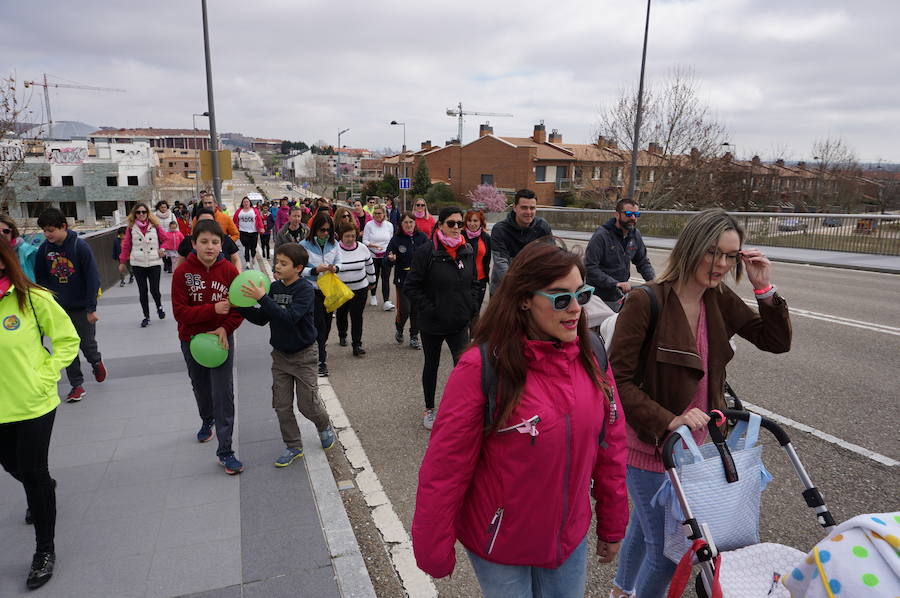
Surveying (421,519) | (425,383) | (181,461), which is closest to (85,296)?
(181,461)

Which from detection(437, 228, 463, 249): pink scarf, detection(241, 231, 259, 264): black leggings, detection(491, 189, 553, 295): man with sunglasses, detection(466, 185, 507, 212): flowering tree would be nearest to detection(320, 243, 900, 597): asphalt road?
detection(491, 189, 553, 295): man with sunglasses

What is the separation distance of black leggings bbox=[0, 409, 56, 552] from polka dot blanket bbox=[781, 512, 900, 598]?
368 centimetres

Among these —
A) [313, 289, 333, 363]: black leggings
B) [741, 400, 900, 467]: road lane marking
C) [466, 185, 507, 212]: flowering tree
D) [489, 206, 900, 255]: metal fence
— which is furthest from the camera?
[466, 185, 507, 212]: flowering tree

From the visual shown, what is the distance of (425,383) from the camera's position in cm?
533

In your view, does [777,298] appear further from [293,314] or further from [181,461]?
[181,461]

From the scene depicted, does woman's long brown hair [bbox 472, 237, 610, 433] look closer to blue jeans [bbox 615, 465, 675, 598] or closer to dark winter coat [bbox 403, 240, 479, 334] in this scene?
blue jeans [bbox 615, 465, 675, 598]

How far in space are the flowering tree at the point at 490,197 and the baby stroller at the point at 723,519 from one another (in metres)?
54.8

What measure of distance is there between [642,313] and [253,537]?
2.71 m

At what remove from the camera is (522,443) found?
185 cm

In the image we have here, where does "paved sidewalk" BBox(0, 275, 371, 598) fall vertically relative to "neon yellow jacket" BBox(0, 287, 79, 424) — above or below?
below

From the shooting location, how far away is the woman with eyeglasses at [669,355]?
2506 millimetres

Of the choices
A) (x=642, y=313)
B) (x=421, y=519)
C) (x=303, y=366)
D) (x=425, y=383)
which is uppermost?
(x=642, y=313)

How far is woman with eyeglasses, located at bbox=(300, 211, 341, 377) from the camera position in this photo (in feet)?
22.5

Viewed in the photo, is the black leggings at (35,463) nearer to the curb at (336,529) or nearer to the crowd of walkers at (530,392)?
the crowd of walkers at (530,392)
